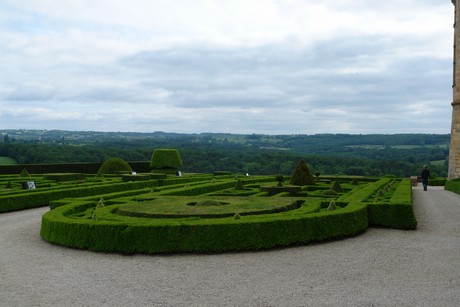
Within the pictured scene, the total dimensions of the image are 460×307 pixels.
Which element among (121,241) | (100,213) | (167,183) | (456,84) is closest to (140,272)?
(121,241)

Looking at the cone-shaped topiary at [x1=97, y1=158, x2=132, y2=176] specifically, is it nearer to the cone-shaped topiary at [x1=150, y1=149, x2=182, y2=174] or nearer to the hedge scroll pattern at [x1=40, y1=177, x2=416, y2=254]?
the cone-shaped topiary at [x1=150, y1=149, x2=182, y2=174]

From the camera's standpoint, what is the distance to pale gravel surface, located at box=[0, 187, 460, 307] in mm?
7035

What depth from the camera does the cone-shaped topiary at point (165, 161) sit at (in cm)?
3762

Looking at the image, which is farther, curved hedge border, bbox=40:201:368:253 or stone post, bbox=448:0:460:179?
stone post, bbox=448:0:460:179

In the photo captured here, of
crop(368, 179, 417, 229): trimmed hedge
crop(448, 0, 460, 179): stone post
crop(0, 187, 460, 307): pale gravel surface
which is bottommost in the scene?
crop(0, 187, 460, 307): pale gravel surface

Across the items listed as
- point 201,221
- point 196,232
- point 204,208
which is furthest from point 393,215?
point 196,232

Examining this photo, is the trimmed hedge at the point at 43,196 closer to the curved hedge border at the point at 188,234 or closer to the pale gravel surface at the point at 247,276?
the pale gravel surface at the point at 247,276

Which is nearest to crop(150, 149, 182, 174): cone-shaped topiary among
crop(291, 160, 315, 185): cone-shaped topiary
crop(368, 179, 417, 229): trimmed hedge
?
crop(291, 160, 315, 185): cone-shaped topiary

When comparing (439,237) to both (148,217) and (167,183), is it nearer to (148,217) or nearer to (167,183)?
(148,217)

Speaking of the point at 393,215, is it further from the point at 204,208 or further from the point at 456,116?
the point at 456,116

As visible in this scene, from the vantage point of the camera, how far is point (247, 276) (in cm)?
821

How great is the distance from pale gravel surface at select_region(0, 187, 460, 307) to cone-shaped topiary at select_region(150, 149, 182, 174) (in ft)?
85.3

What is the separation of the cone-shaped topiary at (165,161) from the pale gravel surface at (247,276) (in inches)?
1024

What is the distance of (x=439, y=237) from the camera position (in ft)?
38.8
